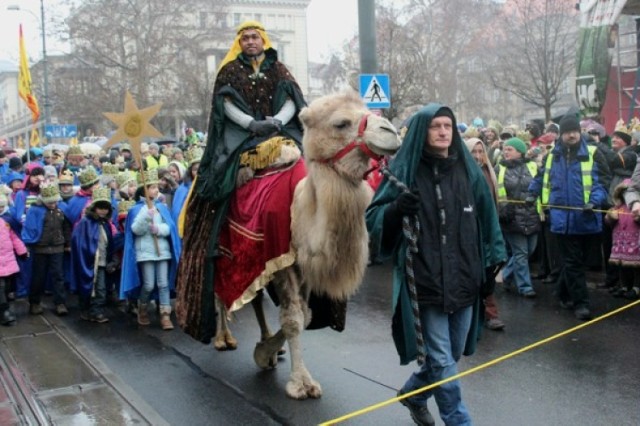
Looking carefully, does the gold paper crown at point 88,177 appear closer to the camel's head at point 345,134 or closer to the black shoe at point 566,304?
the camel's head at point 345,134

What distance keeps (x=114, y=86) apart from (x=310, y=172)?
37291mm

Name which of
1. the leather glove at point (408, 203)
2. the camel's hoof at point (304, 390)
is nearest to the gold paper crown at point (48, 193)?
the camel's hoof at point (304, 390)

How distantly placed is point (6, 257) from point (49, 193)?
997 millimetres

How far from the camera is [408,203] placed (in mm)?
3969

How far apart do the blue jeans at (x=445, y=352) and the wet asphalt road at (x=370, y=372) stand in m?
0.83

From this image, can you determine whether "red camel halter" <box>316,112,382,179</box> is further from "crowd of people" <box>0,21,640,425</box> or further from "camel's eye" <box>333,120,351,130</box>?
"crowd of people" <box>0,21,640,425</box>

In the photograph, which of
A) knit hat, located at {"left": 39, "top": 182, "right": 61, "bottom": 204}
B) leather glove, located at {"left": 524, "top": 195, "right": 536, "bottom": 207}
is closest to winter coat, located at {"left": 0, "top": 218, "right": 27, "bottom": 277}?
knit hat, located at {"left": 39, "top": 182, "right": 61, "bottom": 204}

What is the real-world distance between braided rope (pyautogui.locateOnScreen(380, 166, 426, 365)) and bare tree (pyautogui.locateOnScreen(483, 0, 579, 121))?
23.5m

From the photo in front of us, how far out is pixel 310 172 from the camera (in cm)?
512

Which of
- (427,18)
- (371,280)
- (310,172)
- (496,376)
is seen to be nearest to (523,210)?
(371,280)

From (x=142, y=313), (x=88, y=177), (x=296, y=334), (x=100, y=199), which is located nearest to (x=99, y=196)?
(x=100, y=199)

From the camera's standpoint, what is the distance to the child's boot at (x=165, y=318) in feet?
26.1

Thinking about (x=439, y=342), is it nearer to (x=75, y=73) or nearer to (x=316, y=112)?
(x=316, y=112)

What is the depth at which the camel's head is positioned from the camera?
183 inches
